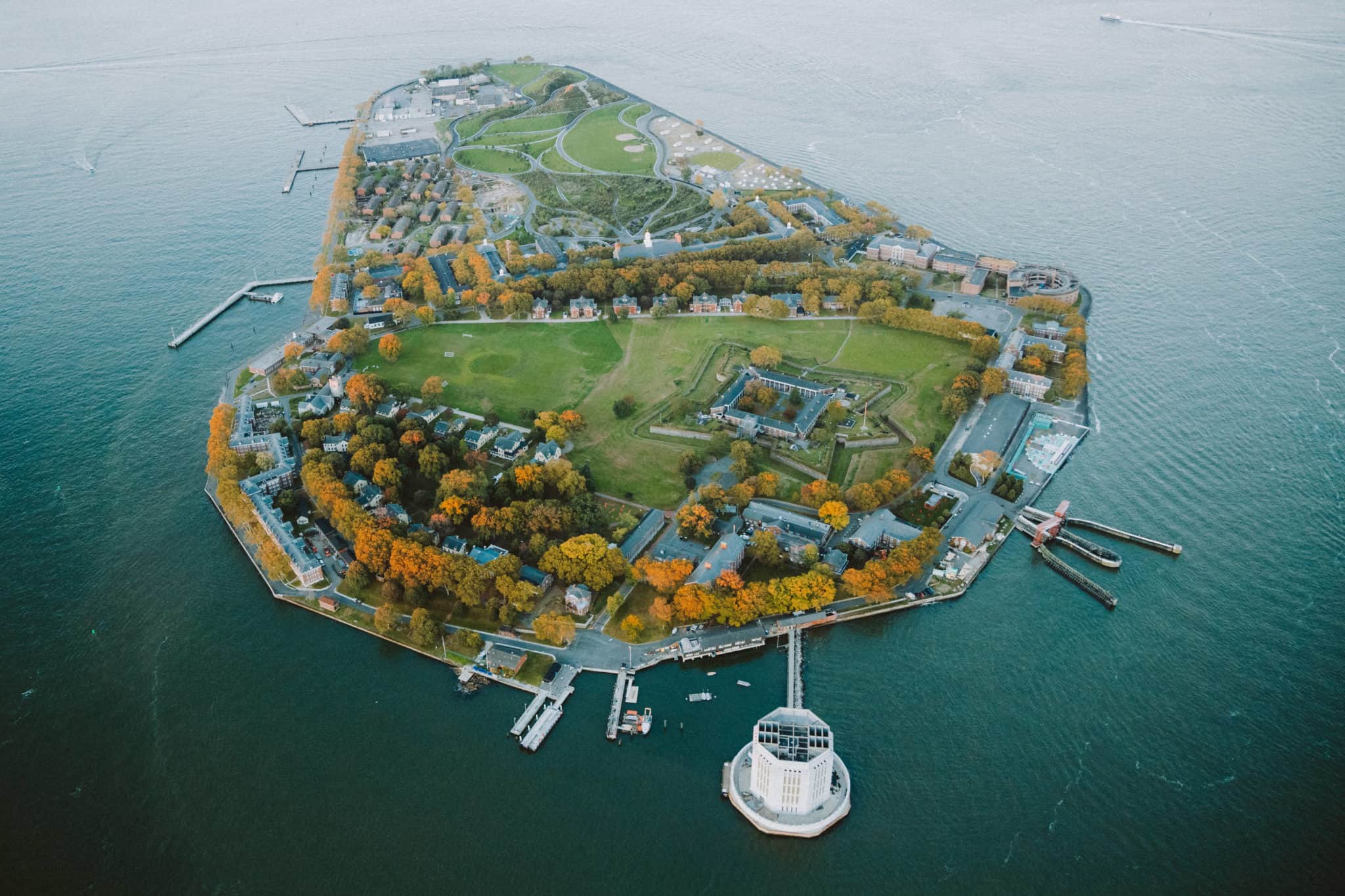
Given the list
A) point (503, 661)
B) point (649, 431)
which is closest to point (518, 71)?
point (649, 431)

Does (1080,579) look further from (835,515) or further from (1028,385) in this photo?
(1028,385)

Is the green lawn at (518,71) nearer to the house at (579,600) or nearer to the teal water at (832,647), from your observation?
the teal water at (832,647)

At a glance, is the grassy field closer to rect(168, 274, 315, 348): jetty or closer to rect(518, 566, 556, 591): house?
rect(518, 566, 556, 591): house

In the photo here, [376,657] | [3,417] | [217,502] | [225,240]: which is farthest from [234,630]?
[225,240]

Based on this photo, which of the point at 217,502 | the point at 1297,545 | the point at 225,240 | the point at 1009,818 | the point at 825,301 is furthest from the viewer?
the point at 225,240

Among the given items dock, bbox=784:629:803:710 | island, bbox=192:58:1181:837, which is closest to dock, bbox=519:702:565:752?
island, bbox=192:58:1181:837

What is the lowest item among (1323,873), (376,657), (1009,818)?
(376,657)

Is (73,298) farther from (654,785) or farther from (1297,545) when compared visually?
(1297,545)
